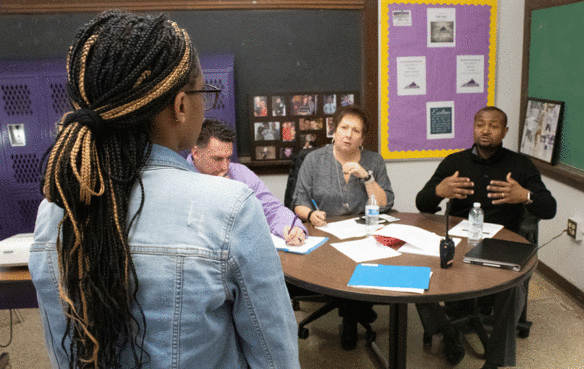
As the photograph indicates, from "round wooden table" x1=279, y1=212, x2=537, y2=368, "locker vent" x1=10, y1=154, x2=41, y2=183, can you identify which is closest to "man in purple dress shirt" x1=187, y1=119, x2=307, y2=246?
"round wooden table" x1=279, y1=212, x2=537, y2=368

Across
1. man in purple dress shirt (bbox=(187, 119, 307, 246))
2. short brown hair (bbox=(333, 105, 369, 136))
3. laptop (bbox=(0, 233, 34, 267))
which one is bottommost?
laptop (bbox=(0, 233, 34, 267))

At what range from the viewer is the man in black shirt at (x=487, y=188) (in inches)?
94.3

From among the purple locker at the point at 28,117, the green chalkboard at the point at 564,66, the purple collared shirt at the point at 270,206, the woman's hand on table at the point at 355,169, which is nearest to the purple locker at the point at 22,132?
the purple locker at the point at 28,117

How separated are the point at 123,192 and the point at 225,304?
0.26 m

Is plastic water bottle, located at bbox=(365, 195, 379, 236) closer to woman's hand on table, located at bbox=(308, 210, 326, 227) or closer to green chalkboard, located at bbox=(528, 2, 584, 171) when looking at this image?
woman's hand on table, located at bbox=(308, 210, 326, 227)

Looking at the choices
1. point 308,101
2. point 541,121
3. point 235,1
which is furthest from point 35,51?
point 541,121

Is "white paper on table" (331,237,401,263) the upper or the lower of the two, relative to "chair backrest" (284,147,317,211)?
lower

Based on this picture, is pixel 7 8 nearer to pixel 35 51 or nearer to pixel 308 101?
pixel 35 51

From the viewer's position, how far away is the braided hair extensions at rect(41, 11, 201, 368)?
0.70m

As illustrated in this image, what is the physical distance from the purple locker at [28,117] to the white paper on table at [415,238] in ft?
4.60

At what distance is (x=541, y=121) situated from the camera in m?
3.33

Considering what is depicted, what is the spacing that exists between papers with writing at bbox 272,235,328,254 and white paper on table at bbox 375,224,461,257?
0.28 metres

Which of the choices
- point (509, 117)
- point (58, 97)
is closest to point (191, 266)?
point (58, 97)

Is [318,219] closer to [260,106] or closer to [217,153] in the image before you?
[217,153]
